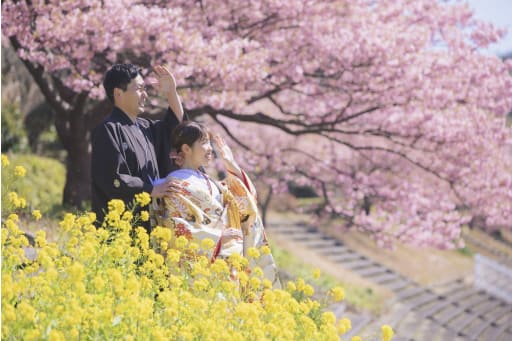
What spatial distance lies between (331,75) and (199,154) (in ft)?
17.0

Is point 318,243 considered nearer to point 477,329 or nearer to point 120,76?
point 477,329

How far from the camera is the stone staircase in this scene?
12.6 m

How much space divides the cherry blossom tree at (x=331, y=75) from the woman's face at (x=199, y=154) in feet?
11.5

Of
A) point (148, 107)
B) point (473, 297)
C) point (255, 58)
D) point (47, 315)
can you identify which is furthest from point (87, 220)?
point (473, 297)

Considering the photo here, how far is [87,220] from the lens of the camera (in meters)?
3.29

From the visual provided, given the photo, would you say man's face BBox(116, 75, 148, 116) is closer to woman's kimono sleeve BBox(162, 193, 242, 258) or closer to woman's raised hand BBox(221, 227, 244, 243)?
woman's kimono sleeve BBox(162, 193, 242, 258)

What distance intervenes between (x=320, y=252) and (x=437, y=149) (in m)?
8.49

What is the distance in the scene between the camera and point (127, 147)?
3.78 meters

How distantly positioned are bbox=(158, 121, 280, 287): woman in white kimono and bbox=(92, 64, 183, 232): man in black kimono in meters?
0.11

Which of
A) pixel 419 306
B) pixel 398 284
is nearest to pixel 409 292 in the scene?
pixel 398 284

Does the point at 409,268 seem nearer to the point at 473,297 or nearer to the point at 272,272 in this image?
the point at 473,297

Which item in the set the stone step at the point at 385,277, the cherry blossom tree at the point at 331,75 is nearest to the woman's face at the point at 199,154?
the cherry blossom tree at the point at 331,75

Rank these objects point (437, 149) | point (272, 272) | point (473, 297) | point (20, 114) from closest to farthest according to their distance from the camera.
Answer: point (272, 272) → point (437, 149) → point (20, 114) → point (473, 297)

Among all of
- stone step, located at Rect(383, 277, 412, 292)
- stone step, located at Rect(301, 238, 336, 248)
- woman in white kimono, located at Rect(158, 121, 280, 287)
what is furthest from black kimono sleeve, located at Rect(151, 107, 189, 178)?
stone step, located at Rect(301, 238, 336, 248)
